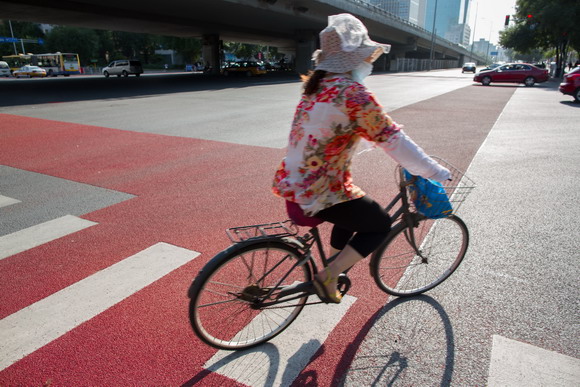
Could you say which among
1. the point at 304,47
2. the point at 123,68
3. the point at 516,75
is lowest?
the point at 516,75

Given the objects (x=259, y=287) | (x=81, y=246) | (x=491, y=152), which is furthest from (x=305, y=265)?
(x=491, y=152)

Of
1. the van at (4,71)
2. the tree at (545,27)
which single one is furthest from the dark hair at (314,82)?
the van at (4,71)

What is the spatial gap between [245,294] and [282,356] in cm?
47

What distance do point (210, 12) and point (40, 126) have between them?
25.3 meters

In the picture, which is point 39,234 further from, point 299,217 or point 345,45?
point 345,45

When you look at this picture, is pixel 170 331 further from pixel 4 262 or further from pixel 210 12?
pixel 210 12

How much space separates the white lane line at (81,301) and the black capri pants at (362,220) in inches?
71.4

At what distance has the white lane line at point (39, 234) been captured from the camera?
3.85 meters

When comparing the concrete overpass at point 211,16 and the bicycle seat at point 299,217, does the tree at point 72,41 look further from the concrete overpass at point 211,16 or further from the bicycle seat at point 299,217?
the bicycle seat at point 299,217

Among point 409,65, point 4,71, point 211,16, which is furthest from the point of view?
point 409,65

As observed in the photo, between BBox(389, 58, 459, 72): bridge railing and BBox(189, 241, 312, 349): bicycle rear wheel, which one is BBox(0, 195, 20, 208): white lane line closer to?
BBox(189, 241, 312, 349): bicycle rear wheel

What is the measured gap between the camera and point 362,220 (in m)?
2.32

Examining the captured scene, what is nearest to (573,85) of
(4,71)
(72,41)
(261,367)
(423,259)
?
(423,259)

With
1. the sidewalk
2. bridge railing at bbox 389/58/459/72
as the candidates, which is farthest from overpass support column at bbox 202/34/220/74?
the sidewalk
